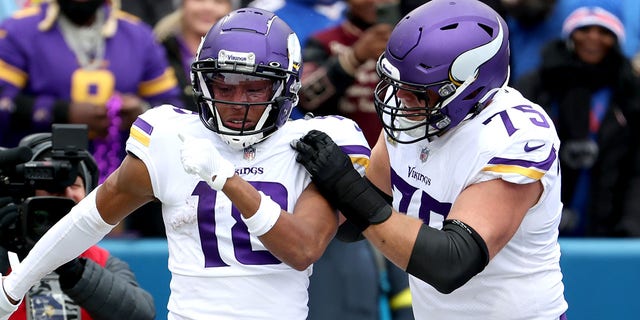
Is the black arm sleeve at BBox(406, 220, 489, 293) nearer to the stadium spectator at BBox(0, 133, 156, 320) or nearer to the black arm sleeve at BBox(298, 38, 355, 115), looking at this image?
the stadium spectator at BBox(0, 133, 156, 320)

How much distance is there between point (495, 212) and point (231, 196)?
83 cm

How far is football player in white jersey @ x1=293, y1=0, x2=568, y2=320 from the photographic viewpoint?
411 centimetres

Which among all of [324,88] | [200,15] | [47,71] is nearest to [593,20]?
[324,88]

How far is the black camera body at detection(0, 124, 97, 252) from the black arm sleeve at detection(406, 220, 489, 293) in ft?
4.08

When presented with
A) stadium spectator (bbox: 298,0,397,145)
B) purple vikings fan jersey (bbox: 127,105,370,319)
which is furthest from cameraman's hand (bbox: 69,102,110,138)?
purple vikings fan jersey (bbox: 127,105,370,319)

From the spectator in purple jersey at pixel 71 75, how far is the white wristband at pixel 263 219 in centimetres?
262

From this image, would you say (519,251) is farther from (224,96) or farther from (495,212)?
(224,96)

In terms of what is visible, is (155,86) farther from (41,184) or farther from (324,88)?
(41,184)

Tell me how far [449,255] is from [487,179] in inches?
11.6

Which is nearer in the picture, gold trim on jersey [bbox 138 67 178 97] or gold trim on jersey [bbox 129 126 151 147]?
gold trim on jersey [bbox 129 126 151 147]

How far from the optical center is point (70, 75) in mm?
6480

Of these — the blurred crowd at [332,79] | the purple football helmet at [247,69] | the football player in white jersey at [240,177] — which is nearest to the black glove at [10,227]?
the football player in white jersey at [240,177]

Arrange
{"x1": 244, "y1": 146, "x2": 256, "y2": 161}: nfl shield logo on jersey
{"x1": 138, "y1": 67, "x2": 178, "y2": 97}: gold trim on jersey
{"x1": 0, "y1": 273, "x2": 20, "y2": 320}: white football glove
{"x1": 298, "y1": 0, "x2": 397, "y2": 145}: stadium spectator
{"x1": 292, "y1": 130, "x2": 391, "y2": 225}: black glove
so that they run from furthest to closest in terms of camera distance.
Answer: {"x1": 138, "y1": 67, "x2": 178, "y2": 97}: gold trim on jersey < {"x1": 298, "y1": 0, "x2": 397, "y2": 145}: stadium spectator < {"x1": 0, "y1": 273, "x2": 20, "y2": 320}: white football glove < {"x1": 244, "y1": 146, "x2": 256, "y2": 161}: nfl shield logo on jersey < {"x1": 292, "y1": 130, "x2": 391, "y2": 225}: black glove

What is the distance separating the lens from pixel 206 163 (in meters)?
3.88
